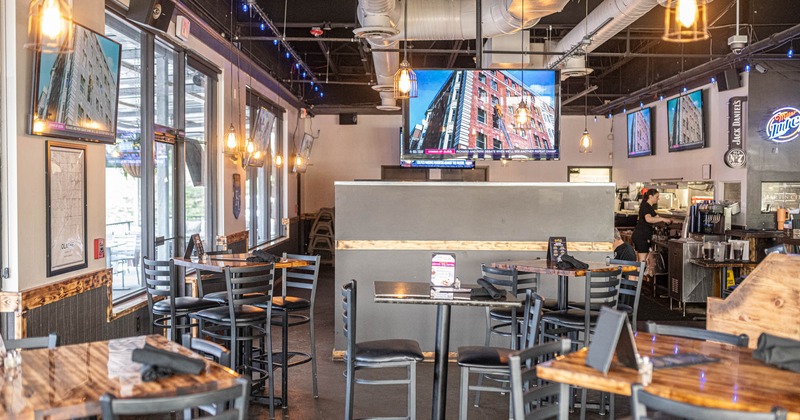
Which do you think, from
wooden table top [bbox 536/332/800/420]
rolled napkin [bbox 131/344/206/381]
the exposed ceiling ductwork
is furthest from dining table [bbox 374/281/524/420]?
the exposed ceiling ductwork

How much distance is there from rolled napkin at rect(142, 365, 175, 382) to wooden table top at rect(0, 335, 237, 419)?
0.02m

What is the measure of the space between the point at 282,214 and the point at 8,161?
30.9 ft

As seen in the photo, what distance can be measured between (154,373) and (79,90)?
→ 114 inches

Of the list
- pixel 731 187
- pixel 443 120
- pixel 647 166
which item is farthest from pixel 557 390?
pixel 647 166

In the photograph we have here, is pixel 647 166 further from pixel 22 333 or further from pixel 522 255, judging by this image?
pixel 22 333

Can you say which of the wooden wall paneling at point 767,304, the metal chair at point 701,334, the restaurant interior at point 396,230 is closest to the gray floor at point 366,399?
the restaurant interior at point 396,230

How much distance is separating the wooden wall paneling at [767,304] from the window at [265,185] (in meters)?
7.76

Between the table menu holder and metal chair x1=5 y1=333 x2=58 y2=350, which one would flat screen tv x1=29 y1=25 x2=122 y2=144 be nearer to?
metal chair x1=5 y1=333 x2=58 y2=350

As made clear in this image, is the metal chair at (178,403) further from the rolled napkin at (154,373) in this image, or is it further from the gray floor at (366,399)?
the gray floor at (366,399)

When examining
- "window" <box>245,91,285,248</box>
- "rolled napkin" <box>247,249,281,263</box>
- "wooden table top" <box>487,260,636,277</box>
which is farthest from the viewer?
"window" <box>245,91,285,248</box>

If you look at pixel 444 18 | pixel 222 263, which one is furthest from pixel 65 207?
pixel 444 18

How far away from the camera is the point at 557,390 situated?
2.90 meters

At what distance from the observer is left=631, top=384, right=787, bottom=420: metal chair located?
1.97 m

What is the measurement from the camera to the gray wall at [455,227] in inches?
264
